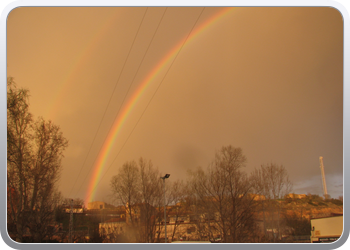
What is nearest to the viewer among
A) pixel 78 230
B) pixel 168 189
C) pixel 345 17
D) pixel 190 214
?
pixel 345 17

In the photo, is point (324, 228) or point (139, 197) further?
point (139, 197)

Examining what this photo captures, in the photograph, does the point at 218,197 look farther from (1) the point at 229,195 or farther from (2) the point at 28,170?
(2) the point at 28,170

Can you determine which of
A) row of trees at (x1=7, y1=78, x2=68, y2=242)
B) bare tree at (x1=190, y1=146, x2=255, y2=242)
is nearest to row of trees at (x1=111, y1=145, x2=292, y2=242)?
bare tree at (x1=190, y1=146, x2=255, y2=242)

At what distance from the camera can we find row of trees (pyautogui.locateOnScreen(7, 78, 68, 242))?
12.3 m

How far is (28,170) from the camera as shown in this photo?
1295cm

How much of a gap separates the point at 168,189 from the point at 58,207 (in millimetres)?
9279

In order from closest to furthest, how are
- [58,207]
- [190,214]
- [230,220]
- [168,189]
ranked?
[58,207]
[230,220]
[190,214]
[168,189]

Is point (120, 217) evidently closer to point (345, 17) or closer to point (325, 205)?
point (325, 205)

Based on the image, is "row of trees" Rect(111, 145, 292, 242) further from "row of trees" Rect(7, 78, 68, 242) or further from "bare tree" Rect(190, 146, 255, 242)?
"row of trees" Rect(7, 78, 68, 242)

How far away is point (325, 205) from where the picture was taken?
19.1 meters

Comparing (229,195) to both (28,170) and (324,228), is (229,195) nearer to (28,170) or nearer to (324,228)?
(324,228)

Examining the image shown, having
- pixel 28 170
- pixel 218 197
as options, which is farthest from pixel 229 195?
pixel 28 170

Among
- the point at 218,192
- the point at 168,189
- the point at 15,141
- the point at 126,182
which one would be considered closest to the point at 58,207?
the point at 15,141

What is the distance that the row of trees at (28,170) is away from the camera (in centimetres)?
1228
